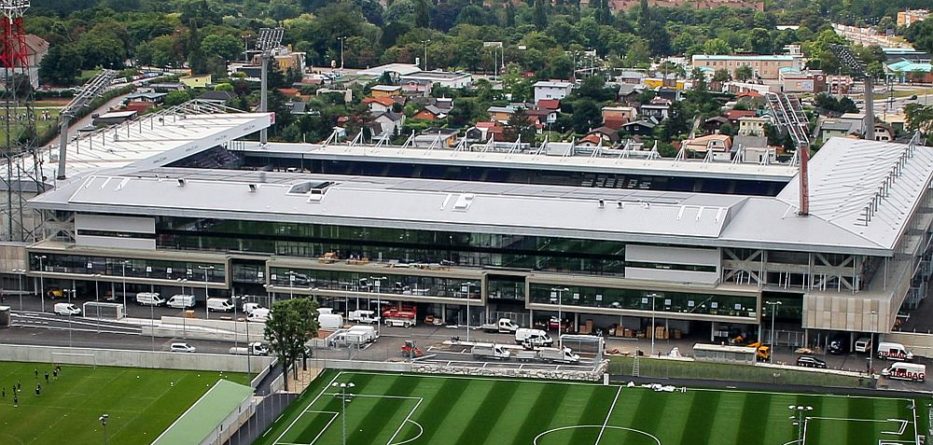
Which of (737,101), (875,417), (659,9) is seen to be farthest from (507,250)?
(659,9)

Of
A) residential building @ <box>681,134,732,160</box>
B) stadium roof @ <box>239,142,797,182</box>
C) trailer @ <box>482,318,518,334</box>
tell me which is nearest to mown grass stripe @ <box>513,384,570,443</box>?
trailer @ <box>482,318,518,334</box>

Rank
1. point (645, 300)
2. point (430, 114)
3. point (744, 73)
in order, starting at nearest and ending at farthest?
point (645, 300)
point (430, 114)
point (744, 73)

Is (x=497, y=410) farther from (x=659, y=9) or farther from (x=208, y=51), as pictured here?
(x=659, y=9)

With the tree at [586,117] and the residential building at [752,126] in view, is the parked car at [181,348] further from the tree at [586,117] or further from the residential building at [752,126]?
the tree at [586,117]

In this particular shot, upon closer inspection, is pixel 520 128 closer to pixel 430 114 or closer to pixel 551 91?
pixel 430 114

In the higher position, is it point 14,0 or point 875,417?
point 14,0

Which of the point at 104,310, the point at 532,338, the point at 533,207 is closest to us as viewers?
the point at 532,338

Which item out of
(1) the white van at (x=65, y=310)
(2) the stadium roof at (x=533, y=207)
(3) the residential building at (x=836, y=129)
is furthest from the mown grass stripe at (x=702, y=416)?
(3) the residential building at (x=836, y=129)

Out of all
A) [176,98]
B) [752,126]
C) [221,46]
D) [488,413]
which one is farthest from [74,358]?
[221,46]
